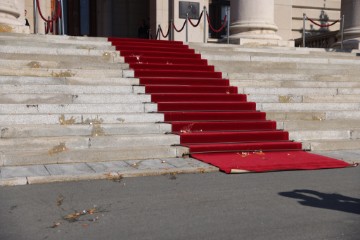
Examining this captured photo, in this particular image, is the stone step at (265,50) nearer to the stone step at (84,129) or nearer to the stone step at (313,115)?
the stone step at (313,115)

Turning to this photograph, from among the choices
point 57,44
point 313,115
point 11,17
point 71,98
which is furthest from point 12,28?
point 313,115

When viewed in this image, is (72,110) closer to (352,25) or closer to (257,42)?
(257,42)

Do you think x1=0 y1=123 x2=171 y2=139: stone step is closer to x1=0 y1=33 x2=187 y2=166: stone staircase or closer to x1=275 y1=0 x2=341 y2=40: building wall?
x1=0 y1=33 x2=187 y2=166: stone staircase

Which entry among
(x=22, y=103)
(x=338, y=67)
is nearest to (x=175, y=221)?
(x=22, y=103)

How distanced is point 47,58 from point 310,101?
570 cm

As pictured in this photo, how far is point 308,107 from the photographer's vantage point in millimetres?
9398

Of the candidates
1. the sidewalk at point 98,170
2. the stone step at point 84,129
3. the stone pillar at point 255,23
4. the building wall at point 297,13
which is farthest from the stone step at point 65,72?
the building wall at point 297,13

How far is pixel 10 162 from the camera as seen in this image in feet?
19.9

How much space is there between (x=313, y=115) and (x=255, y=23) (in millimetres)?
5519

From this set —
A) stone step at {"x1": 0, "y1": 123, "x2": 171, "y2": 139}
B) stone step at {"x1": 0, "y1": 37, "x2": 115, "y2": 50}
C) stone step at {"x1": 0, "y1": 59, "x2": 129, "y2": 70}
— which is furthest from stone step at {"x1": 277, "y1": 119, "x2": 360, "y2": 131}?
stone step at {"x1": 0, "y1": 37, "x2": 115, "y2": 50}

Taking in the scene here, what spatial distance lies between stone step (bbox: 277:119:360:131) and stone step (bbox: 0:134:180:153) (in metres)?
2.35

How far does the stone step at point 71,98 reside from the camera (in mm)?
7555

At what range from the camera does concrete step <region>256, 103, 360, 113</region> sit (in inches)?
360

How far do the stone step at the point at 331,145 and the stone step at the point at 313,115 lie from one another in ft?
3.05
